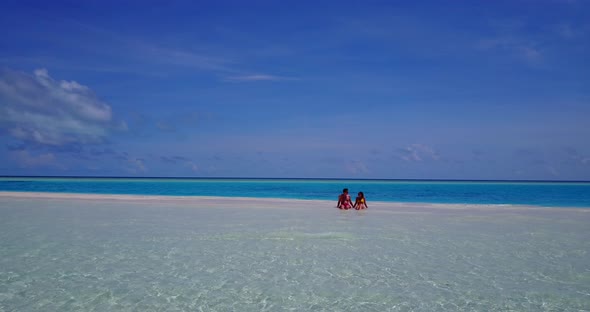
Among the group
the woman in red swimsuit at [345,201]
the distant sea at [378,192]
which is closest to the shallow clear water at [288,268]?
the woman in red swimsuit at [345,201]

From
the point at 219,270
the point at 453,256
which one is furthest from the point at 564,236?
the point at 219,270

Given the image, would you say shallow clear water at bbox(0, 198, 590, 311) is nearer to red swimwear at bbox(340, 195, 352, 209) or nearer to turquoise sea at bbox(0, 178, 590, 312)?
turquoise sea at bbox(0, 178, 590, 312)

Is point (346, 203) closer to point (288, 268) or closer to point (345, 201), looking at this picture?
point (345, 201)

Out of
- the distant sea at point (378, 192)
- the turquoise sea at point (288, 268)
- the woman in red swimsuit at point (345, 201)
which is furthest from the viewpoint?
the distant sea at point (378, 192)

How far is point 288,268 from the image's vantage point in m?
9.98

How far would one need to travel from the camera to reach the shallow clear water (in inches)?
298

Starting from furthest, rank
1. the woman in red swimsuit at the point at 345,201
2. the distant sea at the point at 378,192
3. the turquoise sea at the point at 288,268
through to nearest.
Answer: the distant sea at the point at 378,192 → the woman in red swimsuit at the point at 345,201 → the turquoise sea at the point at 288,268

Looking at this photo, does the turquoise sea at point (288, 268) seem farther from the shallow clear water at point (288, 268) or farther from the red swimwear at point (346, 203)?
the red swimwear at point (346, 203)

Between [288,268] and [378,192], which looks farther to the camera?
[378,192]

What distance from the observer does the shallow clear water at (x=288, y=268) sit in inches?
298

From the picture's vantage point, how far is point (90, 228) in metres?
16.5

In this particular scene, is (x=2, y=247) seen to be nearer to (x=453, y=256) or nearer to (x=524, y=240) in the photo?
(x=453, y=256)

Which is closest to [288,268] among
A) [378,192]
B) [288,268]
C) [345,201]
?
[288,268]

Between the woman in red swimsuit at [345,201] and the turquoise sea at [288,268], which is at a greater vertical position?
the woman in red swimsuit at [345,201]
